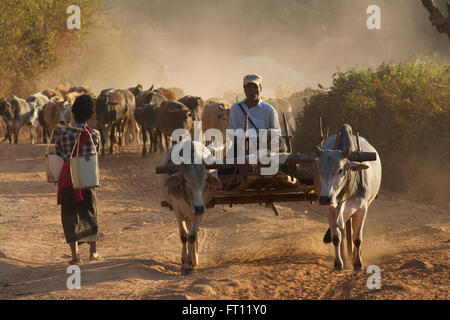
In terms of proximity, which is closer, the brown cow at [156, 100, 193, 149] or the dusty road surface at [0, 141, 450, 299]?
the dusty road surface at [0, 141, 450, 299]

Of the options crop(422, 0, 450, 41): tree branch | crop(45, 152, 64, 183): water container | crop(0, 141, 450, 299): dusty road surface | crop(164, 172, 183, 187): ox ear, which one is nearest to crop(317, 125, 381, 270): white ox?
crop(0, 141, 450, 299): dusty road surface

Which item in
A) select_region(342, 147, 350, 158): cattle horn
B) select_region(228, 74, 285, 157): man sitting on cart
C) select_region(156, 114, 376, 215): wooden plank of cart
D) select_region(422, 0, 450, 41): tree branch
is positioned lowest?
select_region(156, 114, 376, 215): wooden plank of cart

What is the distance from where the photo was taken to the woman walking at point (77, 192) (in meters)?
7.43

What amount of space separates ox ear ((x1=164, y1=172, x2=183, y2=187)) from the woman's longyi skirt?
→ 1071 millimetres

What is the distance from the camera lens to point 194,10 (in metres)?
69.1

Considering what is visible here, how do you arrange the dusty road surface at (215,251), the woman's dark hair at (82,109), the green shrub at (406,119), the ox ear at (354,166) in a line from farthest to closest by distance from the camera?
the green shrub at (406,119), the woman's dark hair at (82,109), the ox ear at (354,166), the dusty road surface at (215,251)

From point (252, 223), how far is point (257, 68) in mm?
41459

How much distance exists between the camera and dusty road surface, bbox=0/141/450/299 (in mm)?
6297

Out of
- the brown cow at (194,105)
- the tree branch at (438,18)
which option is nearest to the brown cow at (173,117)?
the brown cow at (194,105)

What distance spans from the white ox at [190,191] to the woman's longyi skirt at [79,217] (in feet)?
2.91

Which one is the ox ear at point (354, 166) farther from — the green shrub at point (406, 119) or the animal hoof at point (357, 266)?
the green shrub at point (406, 119)

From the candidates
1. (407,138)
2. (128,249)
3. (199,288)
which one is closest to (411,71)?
(407,138)

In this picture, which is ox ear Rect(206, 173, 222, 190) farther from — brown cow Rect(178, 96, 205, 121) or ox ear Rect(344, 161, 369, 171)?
brown cow Rect(178, 96, 205, 121)
